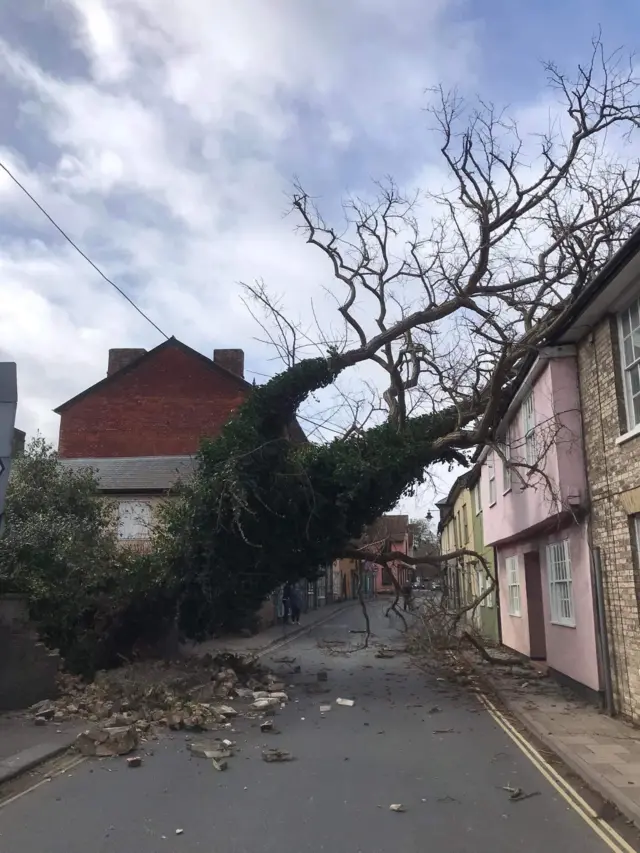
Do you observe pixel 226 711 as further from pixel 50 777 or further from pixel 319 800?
pixel 319 800

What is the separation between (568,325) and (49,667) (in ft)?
32.2

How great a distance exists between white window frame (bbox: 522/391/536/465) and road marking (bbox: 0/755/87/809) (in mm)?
9344

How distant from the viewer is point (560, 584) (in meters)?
13.7

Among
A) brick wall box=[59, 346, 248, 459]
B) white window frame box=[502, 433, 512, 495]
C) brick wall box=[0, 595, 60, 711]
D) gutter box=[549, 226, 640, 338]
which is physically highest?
brick wall box=[59, 346, 248, 459]

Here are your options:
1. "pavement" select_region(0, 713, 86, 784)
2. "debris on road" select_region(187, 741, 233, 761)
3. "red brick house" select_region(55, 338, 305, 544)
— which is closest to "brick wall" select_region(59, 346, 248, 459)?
"red brick house" select_region(55, 338, 305, 544)

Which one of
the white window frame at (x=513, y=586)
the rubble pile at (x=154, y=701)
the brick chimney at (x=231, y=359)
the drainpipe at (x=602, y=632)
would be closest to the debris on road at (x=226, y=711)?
the rubble pile at (x=154, y=701)

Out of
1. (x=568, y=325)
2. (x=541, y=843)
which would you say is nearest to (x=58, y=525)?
(x=568, y=325)

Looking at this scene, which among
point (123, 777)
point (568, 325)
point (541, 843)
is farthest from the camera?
point (568, 325)

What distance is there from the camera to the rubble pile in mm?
9456

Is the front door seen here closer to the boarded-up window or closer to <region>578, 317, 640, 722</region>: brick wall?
<region>578, 317, 640, 722</region>: brick wall

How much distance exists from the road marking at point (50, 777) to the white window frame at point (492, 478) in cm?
1319

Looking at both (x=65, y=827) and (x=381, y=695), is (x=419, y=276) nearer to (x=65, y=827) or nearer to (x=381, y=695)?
(x=381, y=695)

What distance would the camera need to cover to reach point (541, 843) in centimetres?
544

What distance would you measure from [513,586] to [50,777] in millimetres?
13663
